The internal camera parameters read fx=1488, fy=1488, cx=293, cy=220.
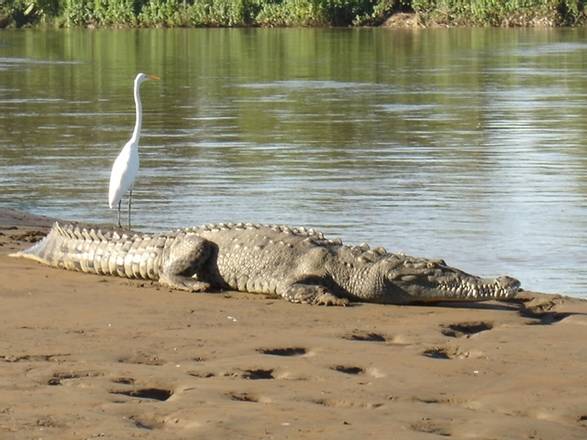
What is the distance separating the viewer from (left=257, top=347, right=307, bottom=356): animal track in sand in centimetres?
746

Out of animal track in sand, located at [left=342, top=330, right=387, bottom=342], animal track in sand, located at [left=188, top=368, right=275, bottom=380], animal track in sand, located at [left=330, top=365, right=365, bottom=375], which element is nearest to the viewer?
animal track in sand, located at [left=188, top=368, right=275, bottom=380]

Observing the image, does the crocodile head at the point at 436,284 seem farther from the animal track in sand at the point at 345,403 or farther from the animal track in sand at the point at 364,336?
the animal track in sand at the point at 345,403

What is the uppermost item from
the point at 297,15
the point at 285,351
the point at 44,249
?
the point at 297,15

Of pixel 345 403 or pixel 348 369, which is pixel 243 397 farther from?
pixel 348 369

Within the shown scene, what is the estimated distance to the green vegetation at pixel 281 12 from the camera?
237 ft

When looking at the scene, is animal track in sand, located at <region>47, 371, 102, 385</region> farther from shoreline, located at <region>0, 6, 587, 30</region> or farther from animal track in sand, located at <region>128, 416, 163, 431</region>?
shoreline, located at <region>0, 6, 587, 30</region>

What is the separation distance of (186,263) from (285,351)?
6.88 feet

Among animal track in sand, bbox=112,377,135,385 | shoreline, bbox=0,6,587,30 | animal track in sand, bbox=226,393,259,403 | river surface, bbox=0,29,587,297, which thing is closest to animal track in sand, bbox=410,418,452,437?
animal track in sand, bbox=226,393,259,403

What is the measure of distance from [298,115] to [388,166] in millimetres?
7395

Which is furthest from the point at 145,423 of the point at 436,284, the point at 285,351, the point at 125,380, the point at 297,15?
the point at 297,15

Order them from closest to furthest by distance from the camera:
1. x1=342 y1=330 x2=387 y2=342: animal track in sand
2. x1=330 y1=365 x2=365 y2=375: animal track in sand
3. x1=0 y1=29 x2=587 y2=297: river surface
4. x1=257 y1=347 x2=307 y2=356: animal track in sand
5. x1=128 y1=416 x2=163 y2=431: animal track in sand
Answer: x1=128 y1=416 x2=163 y2=431: animal track in sand < x1=330 y1=365 x2=365 y2=375: animal track in sand < x1=257 y1=347 x2=307 y2=356: animal track in sand < x1=342 y1=330 x2=387 y2=342: animal track in sand < x1=0 y1=29 x2=587 y2=297: river surface

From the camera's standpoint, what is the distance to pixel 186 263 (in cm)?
946

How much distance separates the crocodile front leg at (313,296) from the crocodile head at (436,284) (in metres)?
0.33

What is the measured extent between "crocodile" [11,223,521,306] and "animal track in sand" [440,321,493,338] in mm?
554
